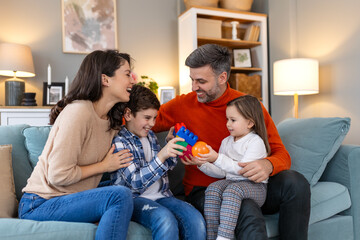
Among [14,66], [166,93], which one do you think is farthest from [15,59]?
[166,93]

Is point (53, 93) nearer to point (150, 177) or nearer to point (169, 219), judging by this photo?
point (150, 177)

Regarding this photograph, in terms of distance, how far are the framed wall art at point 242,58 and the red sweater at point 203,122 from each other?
7.30ft

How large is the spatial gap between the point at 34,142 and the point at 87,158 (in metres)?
0.43

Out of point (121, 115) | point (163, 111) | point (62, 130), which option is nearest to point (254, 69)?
point (163, 111)

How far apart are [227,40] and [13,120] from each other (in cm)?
231

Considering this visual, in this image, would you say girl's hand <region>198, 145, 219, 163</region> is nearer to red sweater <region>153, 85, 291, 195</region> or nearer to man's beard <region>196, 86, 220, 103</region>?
red sweater <region>153, 85, 291, 195</region>

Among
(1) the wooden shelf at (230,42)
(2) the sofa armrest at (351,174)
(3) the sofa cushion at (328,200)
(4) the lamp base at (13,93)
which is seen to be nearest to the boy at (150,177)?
(3) the sofa cushion at (328,200)

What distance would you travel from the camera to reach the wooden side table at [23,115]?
3.00 metres

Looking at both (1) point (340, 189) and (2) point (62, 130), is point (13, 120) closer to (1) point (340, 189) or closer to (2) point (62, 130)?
(2) point (62, 130)

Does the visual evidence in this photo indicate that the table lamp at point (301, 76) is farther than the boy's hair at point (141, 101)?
Yes

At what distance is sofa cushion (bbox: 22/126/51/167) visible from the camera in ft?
5.56

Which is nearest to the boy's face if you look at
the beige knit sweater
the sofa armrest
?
the beige knit sweater

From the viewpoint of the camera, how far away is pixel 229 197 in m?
1.36

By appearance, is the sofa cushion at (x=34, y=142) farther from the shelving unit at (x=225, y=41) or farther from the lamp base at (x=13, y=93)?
the shelving unit at (x=225, y=41)
